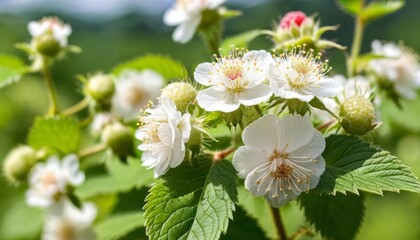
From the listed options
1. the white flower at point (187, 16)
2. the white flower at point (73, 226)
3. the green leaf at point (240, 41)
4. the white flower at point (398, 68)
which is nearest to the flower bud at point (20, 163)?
the white flower at point (73, 226)

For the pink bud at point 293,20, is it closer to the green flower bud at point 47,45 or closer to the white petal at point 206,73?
the white petal at point 206,73

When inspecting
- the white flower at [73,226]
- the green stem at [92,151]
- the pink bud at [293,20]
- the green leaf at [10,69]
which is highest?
the pink bud at [293,20]

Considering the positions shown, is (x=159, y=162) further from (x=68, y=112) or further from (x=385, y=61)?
(x=385, y=61)

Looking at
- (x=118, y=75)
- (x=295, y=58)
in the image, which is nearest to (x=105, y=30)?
(x=118, y=75)

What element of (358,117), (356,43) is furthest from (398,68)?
(358,117)

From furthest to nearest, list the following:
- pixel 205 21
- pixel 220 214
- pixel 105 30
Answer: pixel 105 30, pixel 205 21, pixel 220 214

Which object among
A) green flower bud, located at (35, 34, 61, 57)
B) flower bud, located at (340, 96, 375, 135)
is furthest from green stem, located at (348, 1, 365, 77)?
green flower bud, located at (35, 34, 61, 57)
